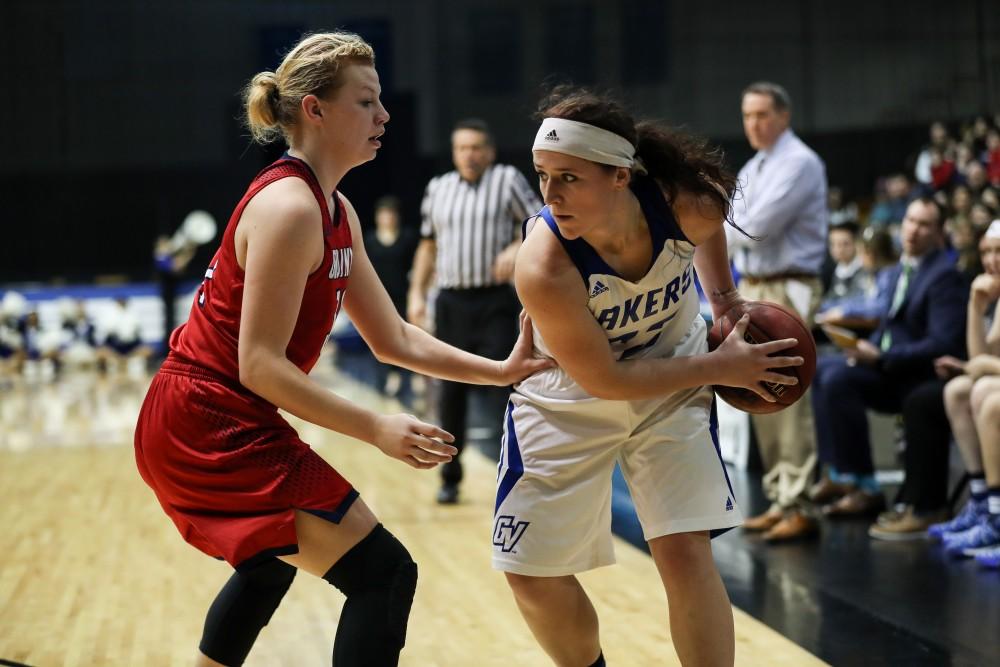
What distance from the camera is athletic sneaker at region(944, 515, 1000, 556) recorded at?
435 cm

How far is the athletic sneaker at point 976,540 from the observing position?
14.3ft

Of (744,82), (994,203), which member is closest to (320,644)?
(994,203)

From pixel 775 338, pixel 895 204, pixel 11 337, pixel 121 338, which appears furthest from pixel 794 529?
pixel 11 337

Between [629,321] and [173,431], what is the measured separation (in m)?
0.93

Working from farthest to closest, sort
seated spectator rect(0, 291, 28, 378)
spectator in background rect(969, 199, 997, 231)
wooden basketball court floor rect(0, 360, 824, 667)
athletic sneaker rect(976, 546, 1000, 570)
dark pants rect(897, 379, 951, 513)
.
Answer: seated spectator rect(0, 291, 28, 378) < spectator in background rect(969, 199, 997, 231) < dark pants rect(897, 379, 951, 513) < athletic sneaker rect(976, 546, 1000, 570) < wooden basketball court floor rect(0, 360, 824, 667)

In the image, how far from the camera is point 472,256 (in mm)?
5750

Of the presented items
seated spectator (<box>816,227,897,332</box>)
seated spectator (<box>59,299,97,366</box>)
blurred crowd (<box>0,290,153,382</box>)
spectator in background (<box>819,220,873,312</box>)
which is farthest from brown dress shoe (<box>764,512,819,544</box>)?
seated spectator (<box>59,299,97,366</box>)

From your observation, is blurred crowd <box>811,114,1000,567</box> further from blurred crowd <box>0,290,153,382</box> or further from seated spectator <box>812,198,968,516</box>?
blurred crowd <box>0,290,153,382</box>

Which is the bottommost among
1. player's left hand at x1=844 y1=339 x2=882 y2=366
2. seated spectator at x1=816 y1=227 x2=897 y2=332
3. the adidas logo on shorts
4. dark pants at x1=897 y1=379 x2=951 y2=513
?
dark pants at x1=897 y1=379 x2=951 y2=513

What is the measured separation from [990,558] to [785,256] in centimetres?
137

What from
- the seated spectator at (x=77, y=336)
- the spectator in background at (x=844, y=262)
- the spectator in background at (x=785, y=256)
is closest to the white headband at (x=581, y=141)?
the spectator in background at (x=785, y=256)

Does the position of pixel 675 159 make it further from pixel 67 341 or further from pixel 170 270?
pixel 170 270

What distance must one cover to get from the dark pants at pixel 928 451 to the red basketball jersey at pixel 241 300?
127 inches

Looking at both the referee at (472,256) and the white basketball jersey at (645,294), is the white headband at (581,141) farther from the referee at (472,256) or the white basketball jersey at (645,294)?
the referee at (472,256)
